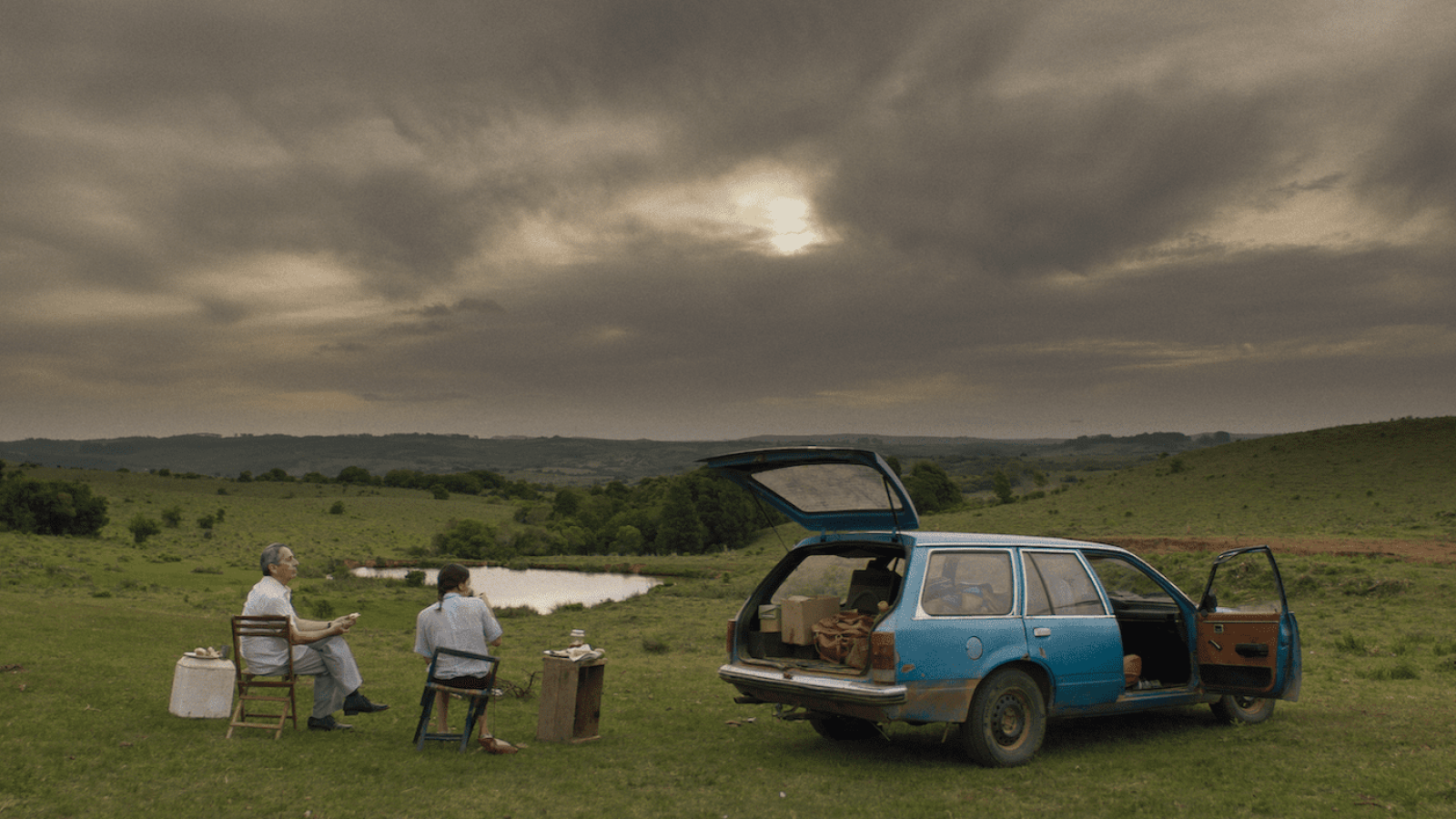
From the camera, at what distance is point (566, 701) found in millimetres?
8539

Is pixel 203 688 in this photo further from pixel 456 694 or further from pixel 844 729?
pixel 844 729

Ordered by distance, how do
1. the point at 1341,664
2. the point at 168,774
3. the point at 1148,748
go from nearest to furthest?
the point at 168,774 → the point at 1148,748 → the point at 1341,664

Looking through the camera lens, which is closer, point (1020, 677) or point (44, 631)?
point (1020, 677)

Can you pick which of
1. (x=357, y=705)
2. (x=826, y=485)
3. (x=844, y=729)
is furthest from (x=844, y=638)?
(x=357, y=705)

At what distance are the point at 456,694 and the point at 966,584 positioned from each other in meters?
4.69

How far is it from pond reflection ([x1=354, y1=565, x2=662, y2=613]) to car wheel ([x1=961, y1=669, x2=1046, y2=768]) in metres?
57.9

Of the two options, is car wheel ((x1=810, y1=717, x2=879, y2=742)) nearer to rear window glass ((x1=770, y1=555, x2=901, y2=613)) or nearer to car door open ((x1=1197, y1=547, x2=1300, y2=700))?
rear window glass ((x1=770, y1=555, x2=901, y2=613))

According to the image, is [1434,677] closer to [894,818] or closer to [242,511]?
[894,818]

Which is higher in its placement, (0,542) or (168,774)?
(168,774)

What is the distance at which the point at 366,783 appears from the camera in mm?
6777

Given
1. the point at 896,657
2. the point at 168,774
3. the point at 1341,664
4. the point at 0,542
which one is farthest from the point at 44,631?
the point at 0,542

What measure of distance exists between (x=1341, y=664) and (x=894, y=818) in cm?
1241

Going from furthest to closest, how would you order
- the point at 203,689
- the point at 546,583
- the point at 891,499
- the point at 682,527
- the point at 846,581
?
the point at 682,527 < the point at 546,583 < the point at 846,581 < the point at 203,689 < the point at 891,499

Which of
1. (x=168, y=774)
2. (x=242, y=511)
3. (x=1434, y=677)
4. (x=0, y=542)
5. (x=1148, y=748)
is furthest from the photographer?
(x=242, y=511)
